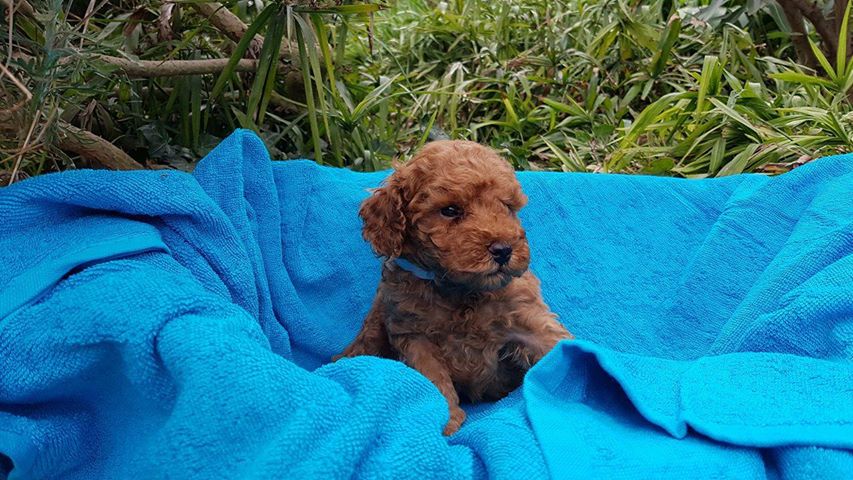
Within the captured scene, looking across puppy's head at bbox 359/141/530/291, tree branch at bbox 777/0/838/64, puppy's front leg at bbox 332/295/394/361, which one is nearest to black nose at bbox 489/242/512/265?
puppy's head at bbox 359/141/530/291

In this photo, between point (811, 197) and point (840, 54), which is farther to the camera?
point (840, 54)

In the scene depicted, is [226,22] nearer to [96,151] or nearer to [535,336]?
[96,151]

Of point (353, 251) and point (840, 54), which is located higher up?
point (840, 54)

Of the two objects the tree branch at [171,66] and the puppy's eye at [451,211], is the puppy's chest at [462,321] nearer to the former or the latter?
the puppy's eye at [451,211]

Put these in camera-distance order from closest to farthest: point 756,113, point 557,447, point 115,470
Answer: point 557,447, point 115,470, point 756,113

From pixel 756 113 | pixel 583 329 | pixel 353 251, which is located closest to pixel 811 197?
pixel 583 329

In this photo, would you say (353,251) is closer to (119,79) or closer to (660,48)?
(119,79)

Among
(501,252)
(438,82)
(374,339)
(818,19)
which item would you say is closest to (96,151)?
(374,339)

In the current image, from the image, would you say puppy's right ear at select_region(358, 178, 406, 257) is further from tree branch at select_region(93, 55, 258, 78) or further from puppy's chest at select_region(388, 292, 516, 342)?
tree branch at select_region(93, 55, 258, 78)
